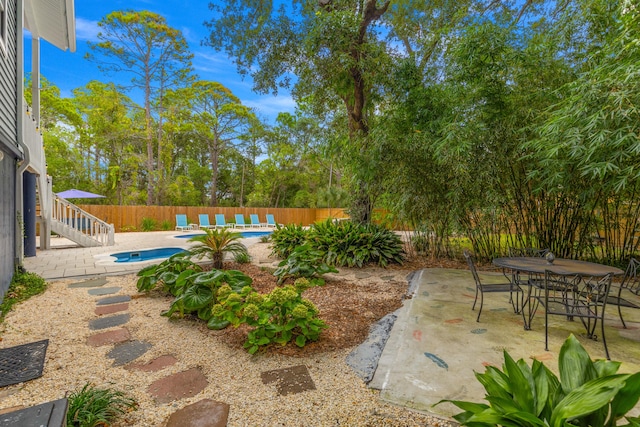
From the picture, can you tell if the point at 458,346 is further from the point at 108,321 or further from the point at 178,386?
the point at 108,321

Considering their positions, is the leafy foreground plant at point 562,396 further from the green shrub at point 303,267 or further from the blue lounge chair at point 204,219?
the blue lounge chair at point 204,219

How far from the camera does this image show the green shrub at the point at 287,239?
5914 mm

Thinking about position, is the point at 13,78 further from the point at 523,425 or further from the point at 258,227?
the point at 258,227

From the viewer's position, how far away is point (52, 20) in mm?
5867

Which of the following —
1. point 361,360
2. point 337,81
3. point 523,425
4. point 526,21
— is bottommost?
point 361,360

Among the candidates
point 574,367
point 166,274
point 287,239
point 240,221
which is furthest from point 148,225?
point 574,367

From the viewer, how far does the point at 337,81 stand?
A: 19.1 ft

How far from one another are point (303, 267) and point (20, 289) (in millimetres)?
3358

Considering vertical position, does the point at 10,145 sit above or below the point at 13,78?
below

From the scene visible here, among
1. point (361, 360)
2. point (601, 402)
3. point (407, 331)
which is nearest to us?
point (601, 402)

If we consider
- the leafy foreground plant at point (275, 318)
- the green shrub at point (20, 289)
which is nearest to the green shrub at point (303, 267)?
the leafy foreground plant at point (275, 318)

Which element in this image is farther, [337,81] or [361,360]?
[337,81]

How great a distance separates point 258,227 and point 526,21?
494 inches

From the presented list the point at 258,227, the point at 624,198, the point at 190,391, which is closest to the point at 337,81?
the point at 624,198
